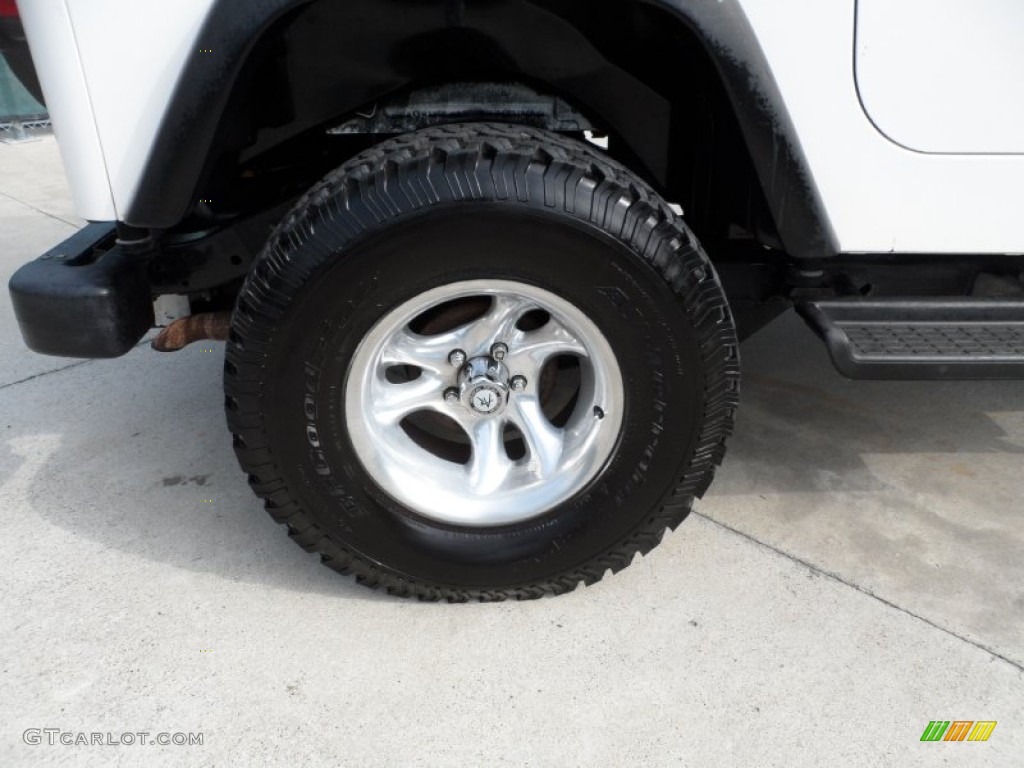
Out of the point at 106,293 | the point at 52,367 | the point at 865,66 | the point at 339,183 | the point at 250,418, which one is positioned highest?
the point at 865,66

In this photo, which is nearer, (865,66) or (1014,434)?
(865,66)

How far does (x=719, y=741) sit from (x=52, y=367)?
3.08m

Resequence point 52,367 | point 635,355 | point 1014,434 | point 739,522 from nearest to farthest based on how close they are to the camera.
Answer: point 635,355, point 739,522, point 1014,434, point 52,367

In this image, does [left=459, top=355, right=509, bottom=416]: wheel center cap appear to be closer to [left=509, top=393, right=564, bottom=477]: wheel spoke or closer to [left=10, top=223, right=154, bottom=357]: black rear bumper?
[left=509, top=393, right=564, bottom=477]: wheel spoke

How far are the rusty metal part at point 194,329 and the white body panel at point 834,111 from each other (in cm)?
53

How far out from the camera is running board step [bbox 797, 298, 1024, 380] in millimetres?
1912

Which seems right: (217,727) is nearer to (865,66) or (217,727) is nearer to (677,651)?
(677,651)

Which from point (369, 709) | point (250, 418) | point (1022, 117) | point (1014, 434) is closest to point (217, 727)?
point (369, 709)

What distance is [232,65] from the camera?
5.52 ft

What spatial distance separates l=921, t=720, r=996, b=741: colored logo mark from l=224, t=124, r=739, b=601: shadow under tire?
697mm

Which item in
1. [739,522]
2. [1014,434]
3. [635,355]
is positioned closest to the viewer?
[635,355]

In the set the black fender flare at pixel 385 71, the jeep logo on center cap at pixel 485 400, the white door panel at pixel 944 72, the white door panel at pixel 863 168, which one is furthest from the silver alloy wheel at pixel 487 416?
the white door panel at pixel 944 72

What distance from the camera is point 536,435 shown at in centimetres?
208

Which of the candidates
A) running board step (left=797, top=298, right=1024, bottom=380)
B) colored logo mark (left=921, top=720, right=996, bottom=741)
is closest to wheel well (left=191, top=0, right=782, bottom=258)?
running board step (left=797, top=298, right=1024, bottom=380)
